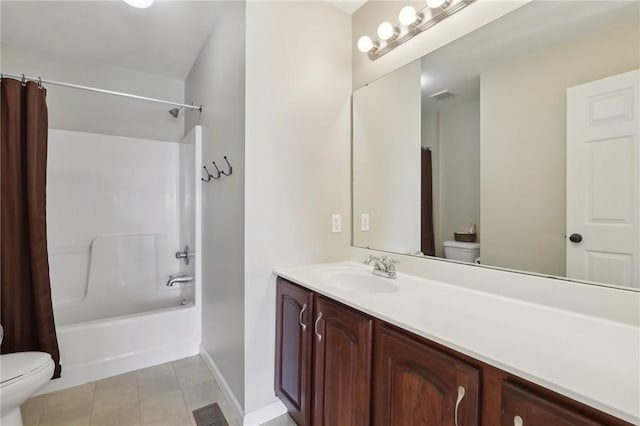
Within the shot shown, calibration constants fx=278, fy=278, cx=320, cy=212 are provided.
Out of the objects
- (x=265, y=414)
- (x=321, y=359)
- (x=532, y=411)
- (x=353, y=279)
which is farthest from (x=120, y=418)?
(x=532, y=411)

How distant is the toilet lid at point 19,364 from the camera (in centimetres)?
131

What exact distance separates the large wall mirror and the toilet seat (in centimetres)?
197

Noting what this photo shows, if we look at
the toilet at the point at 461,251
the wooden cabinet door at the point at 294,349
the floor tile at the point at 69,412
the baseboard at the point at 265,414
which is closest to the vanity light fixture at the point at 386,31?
the toilet at the point at 461,251

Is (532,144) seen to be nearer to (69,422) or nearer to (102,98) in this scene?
(69,422)

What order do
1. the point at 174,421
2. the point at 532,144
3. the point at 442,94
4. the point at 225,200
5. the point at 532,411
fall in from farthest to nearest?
the point at 225,200 → the point at 174,421 → the point at 442,94 → the point at 532,144 → the point at 532,411

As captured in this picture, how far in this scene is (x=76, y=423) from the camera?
155cm

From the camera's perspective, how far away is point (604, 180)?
0.94 meters

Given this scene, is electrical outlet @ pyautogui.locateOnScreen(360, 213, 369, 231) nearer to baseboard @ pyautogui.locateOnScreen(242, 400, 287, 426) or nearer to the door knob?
the door knob

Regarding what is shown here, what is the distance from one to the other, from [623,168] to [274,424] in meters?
1.93

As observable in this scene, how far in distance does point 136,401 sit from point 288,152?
182cm

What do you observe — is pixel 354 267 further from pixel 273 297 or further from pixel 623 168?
pixel 623 168

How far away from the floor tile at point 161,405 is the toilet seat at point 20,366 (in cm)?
58

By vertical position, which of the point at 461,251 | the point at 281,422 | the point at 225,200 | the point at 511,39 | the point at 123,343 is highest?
the point at 511,39

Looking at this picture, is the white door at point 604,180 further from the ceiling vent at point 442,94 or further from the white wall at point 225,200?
the white wall at point 225,200
